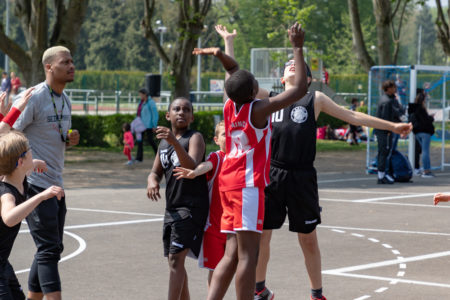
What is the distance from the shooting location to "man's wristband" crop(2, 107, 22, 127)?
19.0ft

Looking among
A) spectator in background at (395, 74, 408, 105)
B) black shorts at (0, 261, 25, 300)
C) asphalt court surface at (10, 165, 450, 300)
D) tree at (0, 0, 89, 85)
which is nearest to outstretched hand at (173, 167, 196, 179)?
black shorts at (0, 261, 25, 300)

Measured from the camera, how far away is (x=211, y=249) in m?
6.04

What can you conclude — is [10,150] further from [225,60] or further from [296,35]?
[296,35]

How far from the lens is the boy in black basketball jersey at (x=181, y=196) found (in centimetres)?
586

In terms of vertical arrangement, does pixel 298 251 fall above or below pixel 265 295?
below

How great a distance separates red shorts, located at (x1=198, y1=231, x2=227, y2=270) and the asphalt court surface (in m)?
0.95

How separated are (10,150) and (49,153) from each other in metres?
1.11

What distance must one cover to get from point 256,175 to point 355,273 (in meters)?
2.63

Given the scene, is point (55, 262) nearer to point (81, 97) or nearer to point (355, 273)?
point (355, 273)

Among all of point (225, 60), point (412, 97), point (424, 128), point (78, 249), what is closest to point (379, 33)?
point (412, 97)

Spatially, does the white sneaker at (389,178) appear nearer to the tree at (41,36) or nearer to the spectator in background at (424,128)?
the spectator in background at (424,128)

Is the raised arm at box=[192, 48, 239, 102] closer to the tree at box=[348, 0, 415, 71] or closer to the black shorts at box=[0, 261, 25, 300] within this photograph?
the black shorts at box=[0, 261, 25, 300]

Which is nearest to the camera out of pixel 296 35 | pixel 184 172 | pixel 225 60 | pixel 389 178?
pixel 296 35

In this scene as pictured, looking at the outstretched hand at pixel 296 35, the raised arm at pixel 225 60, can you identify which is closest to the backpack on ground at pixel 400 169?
the raised arm at pixel 225 60
